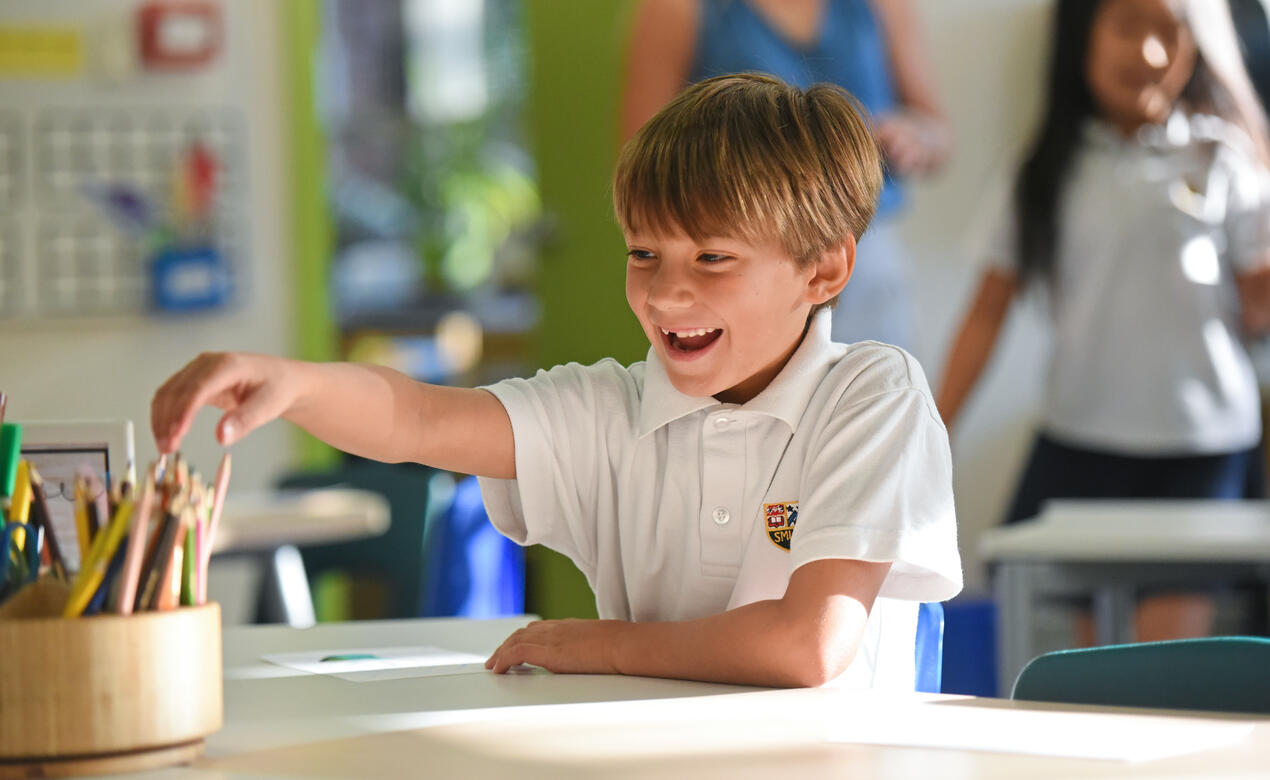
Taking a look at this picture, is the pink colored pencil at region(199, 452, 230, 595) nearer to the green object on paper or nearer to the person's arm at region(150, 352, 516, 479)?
the person's arm at region(150, 352, 516, 479)

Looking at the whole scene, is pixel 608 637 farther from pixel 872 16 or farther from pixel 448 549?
pixel 872 16

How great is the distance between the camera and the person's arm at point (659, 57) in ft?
12.3

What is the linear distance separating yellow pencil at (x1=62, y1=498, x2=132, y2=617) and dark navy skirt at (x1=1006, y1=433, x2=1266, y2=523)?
293cm

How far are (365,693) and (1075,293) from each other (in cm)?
285

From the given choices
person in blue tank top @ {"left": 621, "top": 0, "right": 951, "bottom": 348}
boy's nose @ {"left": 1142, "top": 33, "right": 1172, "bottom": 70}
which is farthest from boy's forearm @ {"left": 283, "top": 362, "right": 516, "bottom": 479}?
boy's nose @ {"left": 1142, "top": 33, "right": 1172, "bottom": 70}

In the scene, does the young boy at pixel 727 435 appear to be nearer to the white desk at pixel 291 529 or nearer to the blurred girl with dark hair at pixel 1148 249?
the white desk at pixel 291 529

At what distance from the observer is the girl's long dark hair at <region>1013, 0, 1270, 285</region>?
11.4 ft

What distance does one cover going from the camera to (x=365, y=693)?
1.08 m

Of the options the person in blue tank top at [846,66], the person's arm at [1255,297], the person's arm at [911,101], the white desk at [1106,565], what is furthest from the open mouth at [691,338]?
the person's arm at [911,101]

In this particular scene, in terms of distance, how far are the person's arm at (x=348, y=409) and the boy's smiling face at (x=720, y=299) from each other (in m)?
0.18

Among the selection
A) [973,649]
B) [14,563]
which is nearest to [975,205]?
[973,649]

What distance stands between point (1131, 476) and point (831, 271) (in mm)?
2239

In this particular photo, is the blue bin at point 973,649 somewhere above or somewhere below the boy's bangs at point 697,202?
below

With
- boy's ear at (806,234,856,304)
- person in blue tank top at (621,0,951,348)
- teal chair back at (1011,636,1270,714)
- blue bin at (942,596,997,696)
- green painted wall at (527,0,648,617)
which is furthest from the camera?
green painted wall at (527,0,648,617)
